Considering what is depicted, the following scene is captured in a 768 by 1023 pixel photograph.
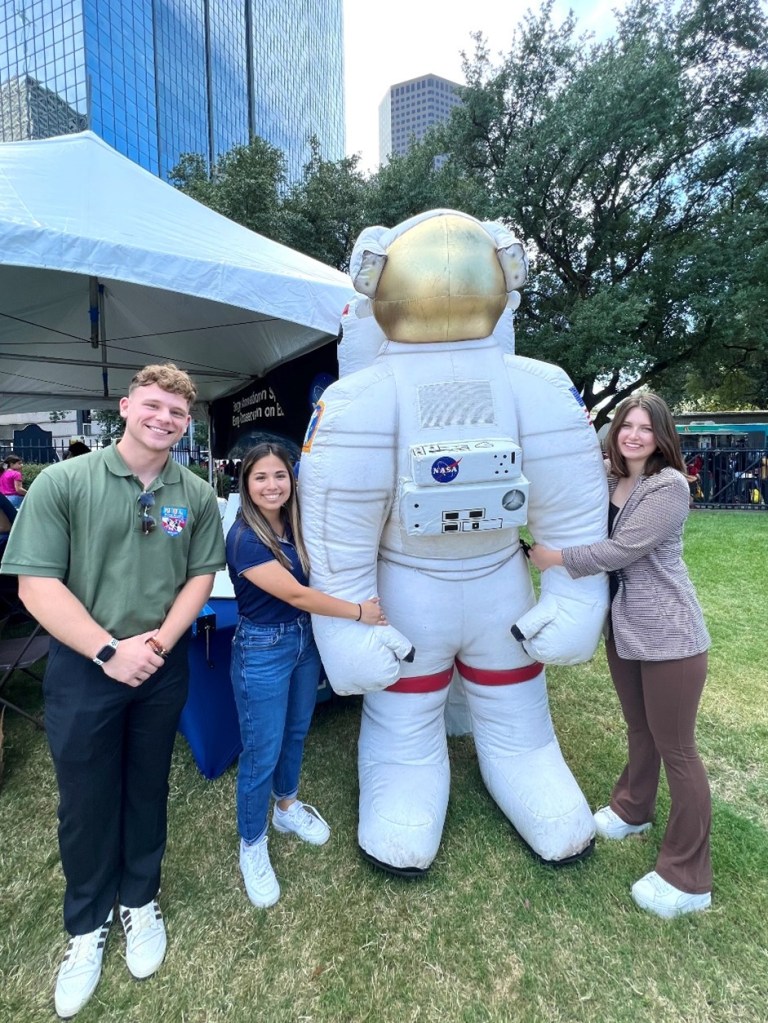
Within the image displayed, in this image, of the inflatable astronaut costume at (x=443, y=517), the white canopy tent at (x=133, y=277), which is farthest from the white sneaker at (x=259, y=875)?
the white canopy tent at (x=133, y=277)

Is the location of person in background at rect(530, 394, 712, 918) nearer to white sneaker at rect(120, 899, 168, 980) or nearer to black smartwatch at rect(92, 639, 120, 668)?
black smartwatch at rect(92, 639, 120, 668)

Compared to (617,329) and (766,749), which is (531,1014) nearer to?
(766,749)

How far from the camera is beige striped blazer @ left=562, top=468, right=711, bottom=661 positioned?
1.62 metres

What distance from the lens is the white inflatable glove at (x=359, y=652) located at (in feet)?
5.79

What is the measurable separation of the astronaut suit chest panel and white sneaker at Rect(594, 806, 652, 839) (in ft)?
3.57

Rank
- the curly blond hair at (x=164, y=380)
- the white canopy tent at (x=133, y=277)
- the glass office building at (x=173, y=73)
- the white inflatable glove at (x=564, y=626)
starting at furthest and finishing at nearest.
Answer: the glass office building at (x=173, y=73) < the white canopy tent at (x=133, y=277) < the white inflatable glove at (x=564, y=626) < the curly blond hair at (x=164, y=380)

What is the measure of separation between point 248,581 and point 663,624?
1238 millimetres

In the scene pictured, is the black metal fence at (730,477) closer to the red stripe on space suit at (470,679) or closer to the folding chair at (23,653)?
the folding chair at (23,653)

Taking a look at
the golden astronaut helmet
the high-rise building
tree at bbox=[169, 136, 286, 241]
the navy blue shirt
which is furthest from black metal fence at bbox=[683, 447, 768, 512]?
the high-rise building

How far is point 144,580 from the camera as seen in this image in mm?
1444

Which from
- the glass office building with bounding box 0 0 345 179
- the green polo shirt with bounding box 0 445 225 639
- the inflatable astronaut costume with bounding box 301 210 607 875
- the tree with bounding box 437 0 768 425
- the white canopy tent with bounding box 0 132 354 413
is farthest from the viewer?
the glass office building with bounding box 0 0 345 179

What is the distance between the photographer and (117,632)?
55.8 inches

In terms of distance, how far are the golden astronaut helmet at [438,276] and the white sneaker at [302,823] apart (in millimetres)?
1718

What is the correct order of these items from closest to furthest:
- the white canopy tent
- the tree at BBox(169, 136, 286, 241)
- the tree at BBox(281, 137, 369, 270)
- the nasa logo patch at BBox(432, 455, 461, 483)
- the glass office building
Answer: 1. the nasa logo patch at BBox(432, 455, 461, 483)
2. the white canopy tent
3. the tree at BBox(169, 136, 286, 241)
4. the tree at BBox(281, 137, 369, 270)
5. the glass office building
